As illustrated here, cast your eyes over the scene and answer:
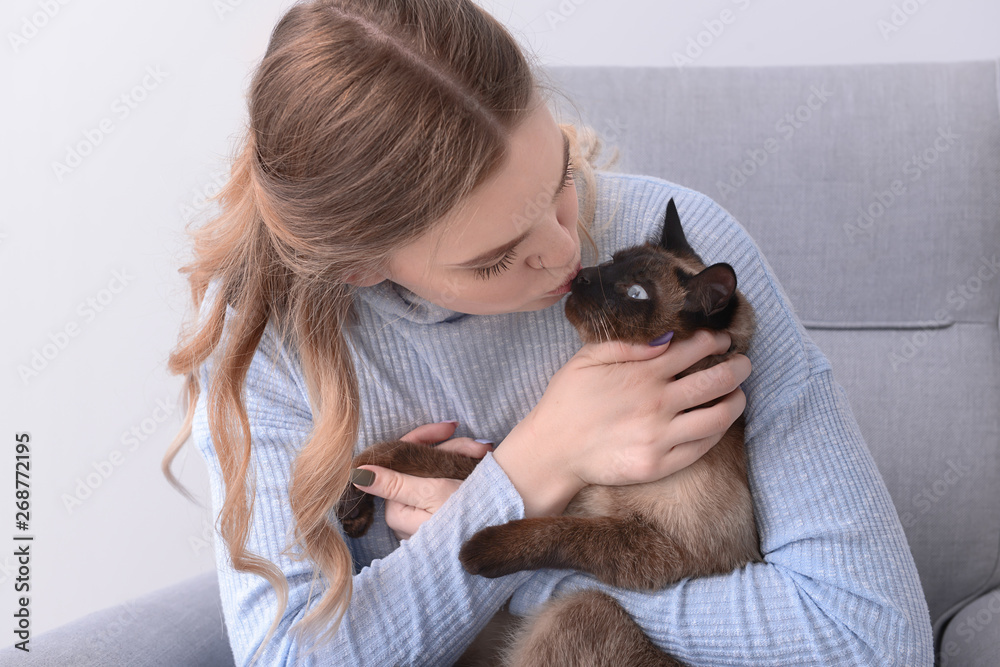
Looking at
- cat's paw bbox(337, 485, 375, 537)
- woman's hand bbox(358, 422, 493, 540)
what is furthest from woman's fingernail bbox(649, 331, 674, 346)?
cat's paw bbox(337, 485, 375, 537)

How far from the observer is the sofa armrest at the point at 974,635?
1417 mm

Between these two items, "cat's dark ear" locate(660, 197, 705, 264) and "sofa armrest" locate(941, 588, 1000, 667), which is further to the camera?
"sofa armrest" locate(941, 588, 1000, 667)

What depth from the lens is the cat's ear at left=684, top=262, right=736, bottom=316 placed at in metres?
1.07

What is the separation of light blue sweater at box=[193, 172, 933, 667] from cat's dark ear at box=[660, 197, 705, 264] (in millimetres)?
59

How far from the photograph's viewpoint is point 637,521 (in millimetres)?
1191

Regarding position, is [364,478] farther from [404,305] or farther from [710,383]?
[710,383]

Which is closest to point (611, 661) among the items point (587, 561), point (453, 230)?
point (587, 561)

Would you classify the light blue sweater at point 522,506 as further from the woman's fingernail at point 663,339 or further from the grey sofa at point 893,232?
the grey sofa at point 893,232

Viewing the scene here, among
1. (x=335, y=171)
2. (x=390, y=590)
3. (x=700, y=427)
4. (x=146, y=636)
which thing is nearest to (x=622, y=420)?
(x=700, y=427)

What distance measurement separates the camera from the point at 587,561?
114 centimetres

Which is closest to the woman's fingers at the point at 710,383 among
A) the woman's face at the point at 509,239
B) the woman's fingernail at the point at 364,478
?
the woman's face at the point at 509,239

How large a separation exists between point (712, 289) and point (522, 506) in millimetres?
434

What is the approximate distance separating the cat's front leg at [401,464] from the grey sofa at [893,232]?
19.9 inches

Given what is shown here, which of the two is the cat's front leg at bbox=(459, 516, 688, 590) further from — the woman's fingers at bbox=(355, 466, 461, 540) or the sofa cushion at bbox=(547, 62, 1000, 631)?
the sofa cushion at bbox=(547, 62, 1000, 631)
